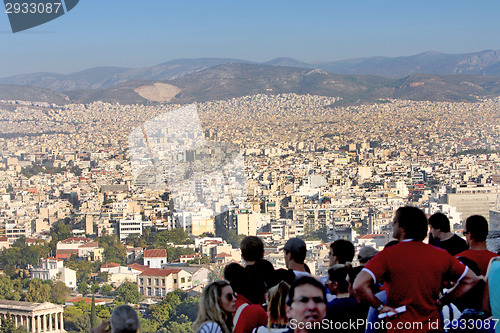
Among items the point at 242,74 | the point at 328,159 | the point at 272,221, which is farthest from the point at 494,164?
the point at 242,74

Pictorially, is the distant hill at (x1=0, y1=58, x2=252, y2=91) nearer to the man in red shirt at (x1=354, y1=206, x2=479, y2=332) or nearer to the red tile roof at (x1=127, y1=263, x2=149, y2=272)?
the red tile roof at (x1=127, y1=263, x2=149, y2=272)

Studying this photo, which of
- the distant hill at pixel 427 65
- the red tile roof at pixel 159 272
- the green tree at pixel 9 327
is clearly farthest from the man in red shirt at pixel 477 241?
the distant hill at pixel 427 65

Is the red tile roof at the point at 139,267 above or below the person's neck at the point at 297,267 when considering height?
below

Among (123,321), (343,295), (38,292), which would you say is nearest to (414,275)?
(343,295)

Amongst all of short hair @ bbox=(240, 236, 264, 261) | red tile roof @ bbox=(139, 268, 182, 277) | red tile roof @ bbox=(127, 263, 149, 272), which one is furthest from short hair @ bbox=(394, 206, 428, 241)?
red tile roof @ bbox=(127, 263, 149, 272)

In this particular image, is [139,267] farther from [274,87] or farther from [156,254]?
[274,87]

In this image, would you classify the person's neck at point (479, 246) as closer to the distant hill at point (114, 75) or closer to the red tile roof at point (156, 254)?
the red tile roof at point (156, 254)
